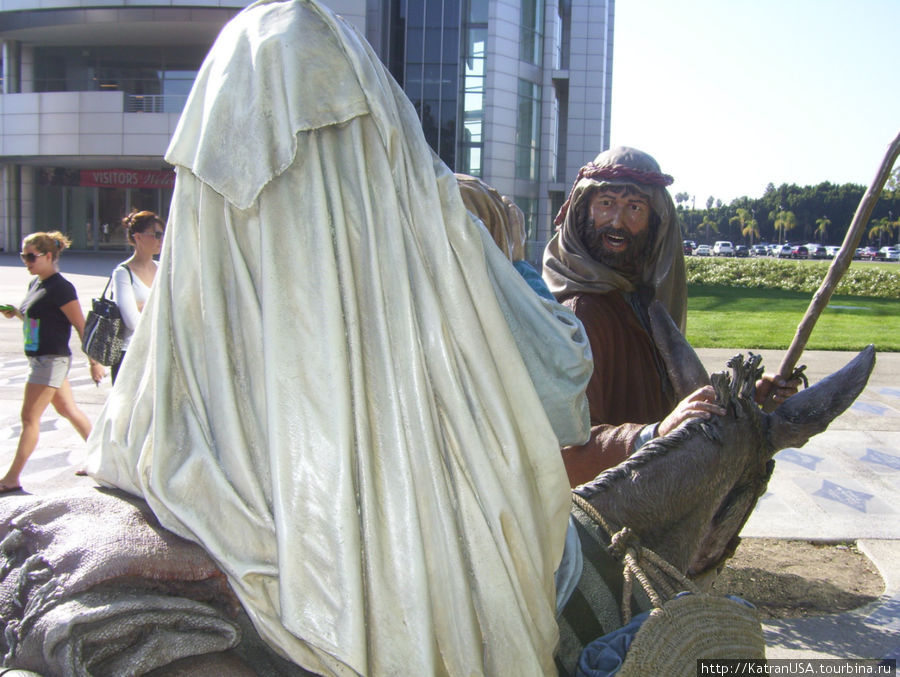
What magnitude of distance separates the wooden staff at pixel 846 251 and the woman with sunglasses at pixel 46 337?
457 cm

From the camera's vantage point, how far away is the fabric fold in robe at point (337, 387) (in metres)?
1.28

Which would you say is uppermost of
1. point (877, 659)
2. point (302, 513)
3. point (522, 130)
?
point (522, 130)

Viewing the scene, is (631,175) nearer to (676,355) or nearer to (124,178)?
(676,355)

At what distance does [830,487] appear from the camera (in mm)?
5617

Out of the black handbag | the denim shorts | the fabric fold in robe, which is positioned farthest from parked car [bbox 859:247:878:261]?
the fabric fold in robe

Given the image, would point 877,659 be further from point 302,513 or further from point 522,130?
point 522,130

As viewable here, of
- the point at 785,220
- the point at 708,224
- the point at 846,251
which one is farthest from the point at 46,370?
the point at 708,224

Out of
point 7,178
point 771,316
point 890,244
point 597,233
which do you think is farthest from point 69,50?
point 890,244

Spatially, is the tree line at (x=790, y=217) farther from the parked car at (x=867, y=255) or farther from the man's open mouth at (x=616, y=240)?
the man's open mouth at (x=616, y=240)

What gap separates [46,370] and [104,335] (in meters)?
0.96

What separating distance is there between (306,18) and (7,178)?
34.2 metres

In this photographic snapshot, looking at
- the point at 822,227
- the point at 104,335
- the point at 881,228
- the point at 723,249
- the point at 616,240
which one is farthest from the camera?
the point at 822,227

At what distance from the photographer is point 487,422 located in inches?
55.4

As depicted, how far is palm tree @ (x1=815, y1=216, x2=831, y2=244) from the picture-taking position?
76.4 m
